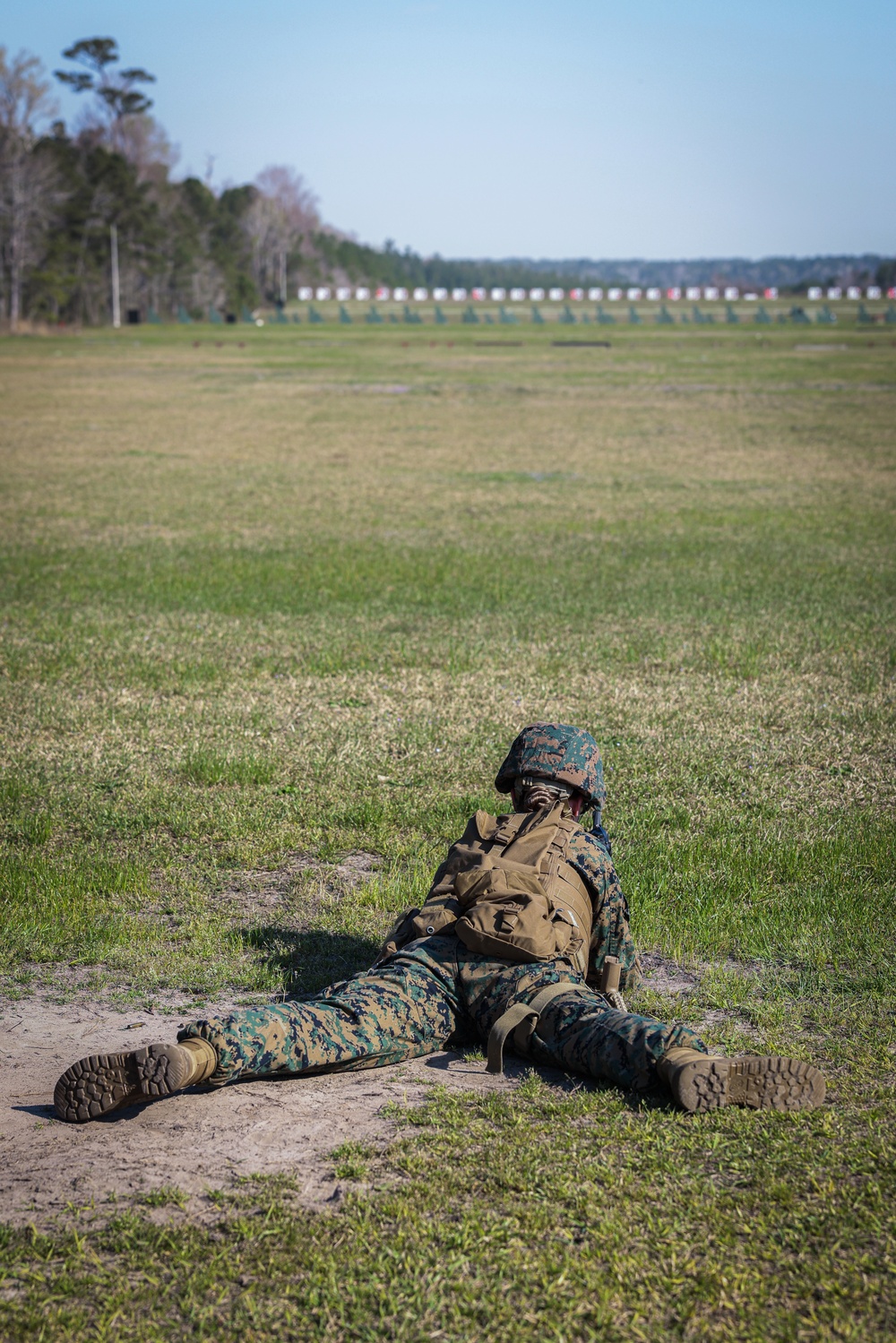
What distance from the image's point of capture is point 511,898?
451cm

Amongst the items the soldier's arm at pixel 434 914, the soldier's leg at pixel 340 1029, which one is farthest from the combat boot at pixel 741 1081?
the soldier's arm at pixel 434 914

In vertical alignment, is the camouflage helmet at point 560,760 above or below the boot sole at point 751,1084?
above

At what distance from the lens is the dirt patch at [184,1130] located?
11.4ft

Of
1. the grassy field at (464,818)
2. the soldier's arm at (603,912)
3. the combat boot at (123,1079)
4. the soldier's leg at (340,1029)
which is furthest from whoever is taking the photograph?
the soldier's arm at (603,912)

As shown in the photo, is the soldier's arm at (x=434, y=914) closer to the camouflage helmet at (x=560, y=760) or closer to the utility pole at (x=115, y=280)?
the camouflage helmet at (x=560, y=760)

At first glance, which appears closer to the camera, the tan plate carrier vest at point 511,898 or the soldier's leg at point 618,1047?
the soldier's leg at point 618,1047

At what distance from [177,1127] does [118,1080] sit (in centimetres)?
27

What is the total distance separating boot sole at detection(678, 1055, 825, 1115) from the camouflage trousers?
14cm

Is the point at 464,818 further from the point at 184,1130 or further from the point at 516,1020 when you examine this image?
the point at 184,1130

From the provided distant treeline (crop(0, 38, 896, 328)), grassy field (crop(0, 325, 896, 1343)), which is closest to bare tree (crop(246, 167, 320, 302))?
distant treeline (crop(0, 38, 896, 328))

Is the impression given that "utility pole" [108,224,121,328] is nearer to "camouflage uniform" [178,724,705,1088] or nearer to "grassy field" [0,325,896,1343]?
"grassy field" [0,325,896,1343]

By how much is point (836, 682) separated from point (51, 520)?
37.6 feet

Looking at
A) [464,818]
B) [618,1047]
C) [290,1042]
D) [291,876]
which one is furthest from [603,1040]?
[464,818]

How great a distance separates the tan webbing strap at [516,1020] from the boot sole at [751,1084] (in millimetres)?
592
